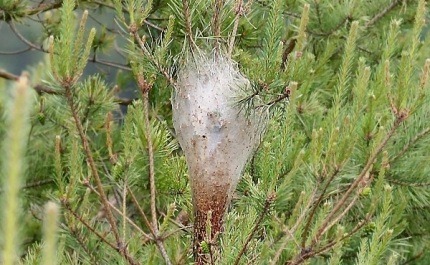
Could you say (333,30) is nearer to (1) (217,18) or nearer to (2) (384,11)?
(2) (384,11)

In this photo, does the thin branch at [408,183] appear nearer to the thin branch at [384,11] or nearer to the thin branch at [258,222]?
the thin branch at [384,11]

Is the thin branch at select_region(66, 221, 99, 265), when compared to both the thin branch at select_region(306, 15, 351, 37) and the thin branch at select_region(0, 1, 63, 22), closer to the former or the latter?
the thin branch at select_region(0, 1, 63, 22)

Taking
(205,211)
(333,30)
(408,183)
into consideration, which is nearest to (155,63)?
(205,211)

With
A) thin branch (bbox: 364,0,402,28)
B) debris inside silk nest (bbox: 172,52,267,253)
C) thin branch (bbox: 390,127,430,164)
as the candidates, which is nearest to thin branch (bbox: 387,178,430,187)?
thin branch (bbox: 390,127,430,164)

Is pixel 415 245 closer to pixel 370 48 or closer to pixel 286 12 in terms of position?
pixel 370 48

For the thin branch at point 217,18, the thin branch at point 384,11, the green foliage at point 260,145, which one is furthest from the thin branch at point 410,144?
the thin branch at point 217,18

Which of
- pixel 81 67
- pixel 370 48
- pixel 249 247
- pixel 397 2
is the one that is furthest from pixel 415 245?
pixel 81 67
